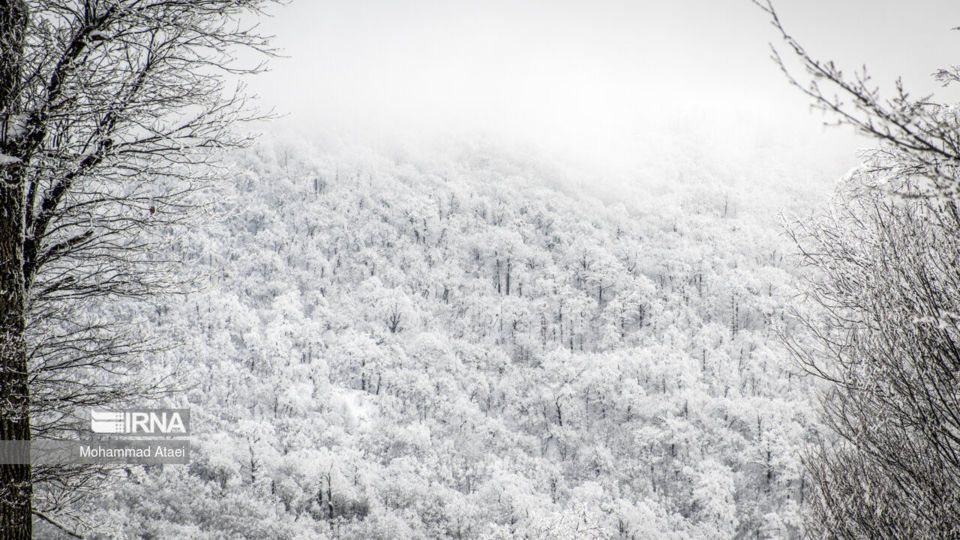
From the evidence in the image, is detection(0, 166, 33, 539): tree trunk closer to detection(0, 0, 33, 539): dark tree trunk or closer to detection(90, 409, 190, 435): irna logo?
detection(0, 0, 33, 539): dark tree trunk

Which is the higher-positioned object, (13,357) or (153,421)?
(13,357)

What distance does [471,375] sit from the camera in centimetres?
7719

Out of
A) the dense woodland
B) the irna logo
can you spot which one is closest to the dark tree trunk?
the dense woodland

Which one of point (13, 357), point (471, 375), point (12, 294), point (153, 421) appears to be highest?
point (12, 294)

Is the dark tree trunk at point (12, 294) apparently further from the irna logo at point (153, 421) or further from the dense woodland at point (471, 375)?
the irna logo at point (153, 421)

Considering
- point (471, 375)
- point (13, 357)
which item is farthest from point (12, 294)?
point (471, 375)

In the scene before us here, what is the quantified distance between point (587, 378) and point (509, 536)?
122 feet

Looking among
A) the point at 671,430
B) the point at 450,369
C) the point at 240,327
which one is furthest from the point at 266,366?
the point at 671,430

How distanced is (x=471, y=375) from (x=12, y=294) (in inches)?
2969

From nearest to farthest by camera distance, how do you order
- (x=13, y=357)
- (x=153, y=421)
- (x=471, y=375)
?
1. (x=13, y=357)
2. (x=153, y=421)
3. (x=471, y=375)

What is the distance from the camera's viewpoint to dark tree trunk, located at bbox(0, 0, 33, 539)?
3303 mm

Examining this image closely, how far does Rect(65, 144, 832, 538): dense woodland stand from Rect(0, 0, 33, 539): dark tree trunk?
1163 millimetres

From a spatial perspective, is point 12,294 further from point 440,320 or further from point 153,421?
point 440,320

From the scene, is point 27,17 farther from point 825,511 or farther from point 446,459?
point 446,459
